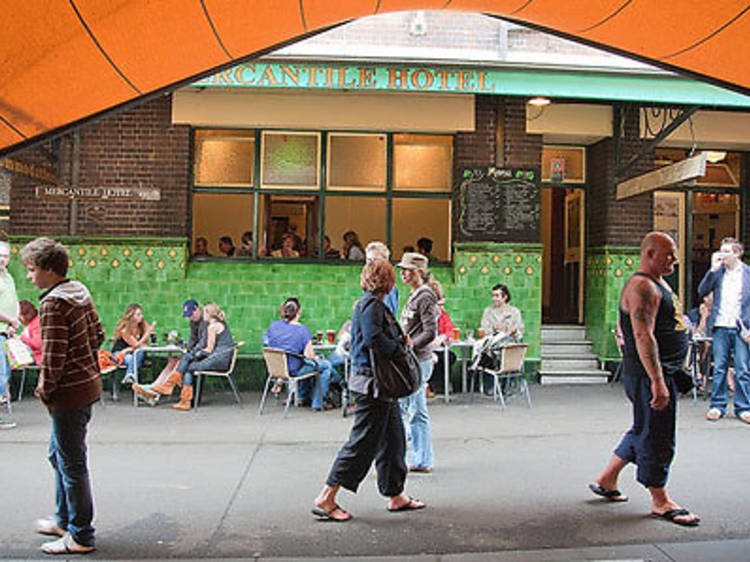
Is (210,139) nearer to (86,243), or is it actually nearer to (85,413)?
(86,243)

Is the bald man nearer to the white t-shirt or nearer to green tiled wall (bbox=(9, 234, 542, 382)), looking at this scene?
the white t-shirt

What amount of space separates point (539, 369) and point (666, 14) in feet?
26.3

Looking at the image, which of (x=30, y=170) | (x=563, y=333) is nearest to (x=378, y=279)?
(x=30, y=170)

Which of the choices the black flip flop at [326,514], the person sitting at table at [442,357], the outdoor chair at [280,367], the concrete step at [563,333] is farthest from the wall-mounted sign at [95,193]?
the concrete step at [563,333]

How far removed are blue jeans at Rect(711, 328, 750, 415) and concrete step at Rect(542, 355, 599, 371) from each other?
11.3 ft

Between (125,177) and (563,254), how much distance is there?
25.4ft

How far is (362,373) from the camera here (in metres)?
5.23

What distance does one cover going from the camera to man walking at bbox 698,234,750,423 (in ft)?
28.4

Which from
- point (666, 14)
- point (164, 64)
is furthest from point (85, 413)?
point (666, 14)

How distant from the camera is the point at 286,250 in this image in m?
12.0

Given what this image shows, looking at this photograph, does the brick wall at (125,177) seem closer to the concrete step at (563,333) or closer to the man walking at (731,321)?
the concrete step at (563,333)

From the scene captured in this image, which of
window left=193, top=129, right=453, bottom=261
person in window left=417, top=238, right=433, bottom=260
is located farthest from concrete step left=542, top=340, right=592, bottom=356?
person in window left=417, top=238, right=433, bottom=260

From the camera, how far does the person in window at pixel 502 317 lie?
1094 cm

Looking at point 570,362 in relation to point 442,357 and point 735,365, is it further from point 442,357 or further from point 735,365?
point 735,365
